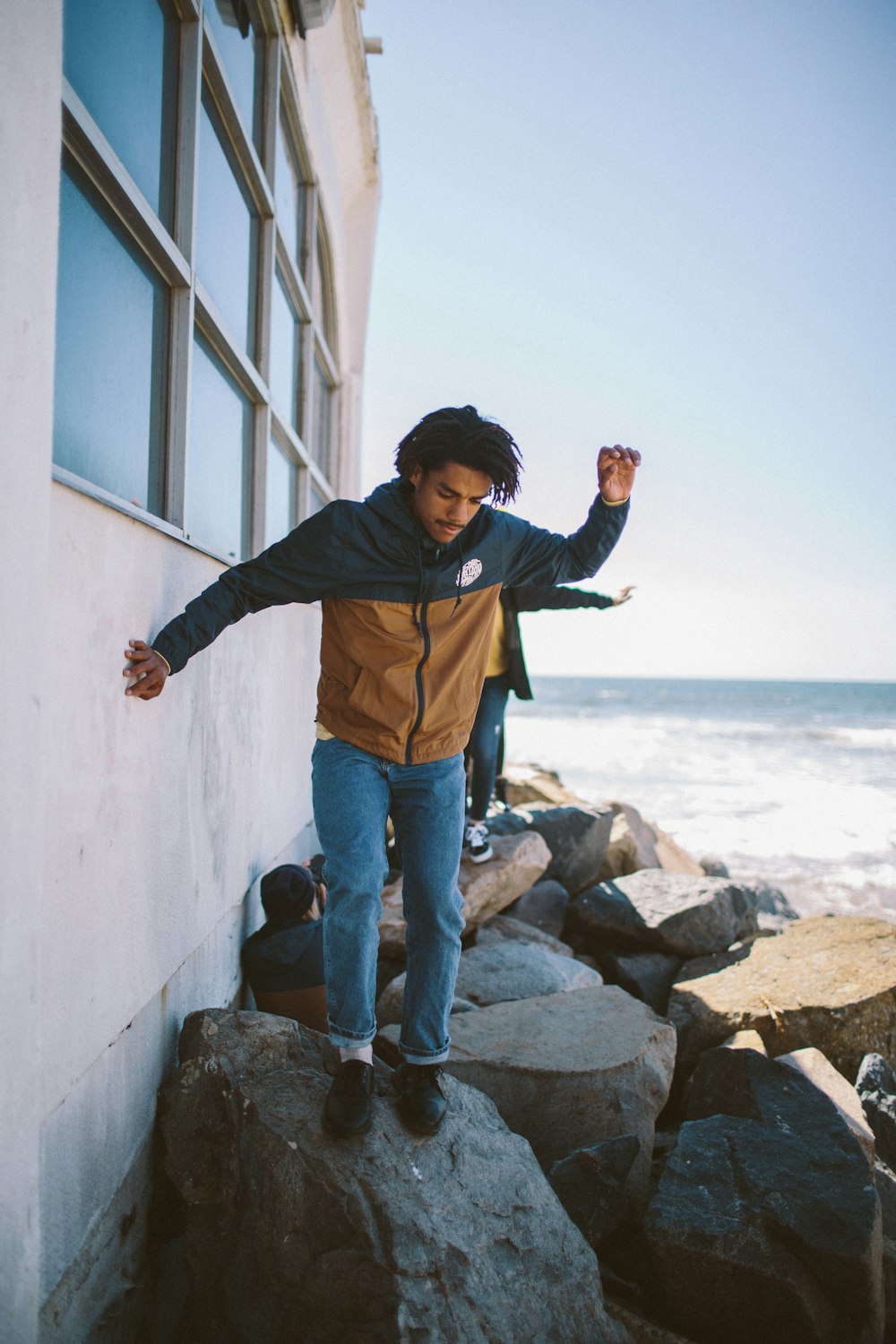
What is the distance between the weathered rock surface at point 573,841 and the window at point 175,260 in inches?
125

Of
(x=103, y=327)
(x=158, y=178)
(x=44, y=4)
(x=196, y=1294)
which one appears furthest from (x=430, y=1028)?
(x=158, y=178)

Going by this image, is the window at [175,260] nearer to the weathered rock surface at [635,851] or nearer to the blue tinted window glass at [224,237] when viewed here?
the blue tinted window glass at [224,237]

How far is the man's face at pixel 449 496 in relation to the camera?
238 cm

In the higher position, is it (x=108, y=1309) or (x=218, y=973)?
(x=218, y=973)

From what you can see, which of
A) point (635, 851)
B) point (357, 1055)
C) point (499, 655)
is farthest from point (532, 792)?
point (357, 1055)

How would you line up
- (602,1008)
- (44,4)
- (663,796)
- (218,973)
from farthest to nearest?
(663,796) → (602,1008) → (218,973) → (44,4)

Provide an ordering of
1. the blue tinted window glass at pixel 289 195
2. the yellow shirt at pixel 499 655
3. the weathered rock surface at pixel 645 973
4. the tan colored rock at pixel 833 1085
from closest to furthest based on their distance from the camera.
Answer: the tan colored rock at pixel 833 1085 < the blue tinted window glass at pixel 289 195 < the weathered rock surface at pixel 645 973 < the yellow shirt at pixel 499 655

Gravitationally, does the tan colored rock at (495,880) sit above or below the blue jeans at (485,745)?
below

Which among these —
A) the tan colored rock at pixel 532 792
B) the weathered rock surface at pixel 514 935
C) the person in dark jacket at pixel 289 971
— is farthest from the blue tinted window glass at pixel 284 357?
the tan colored rock at pixel 532 792

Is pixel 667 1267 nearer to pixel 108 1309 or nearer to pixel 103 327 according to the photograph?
pixel 108 1309

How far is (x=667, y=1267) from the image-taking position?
2348mm

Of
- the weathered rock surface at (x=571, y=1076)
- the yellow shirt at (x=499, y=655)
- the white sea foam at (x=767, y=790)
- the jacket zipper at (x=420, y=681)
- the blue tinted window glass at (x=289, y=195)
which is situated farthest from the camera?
the white sea foam at (x=767, y=790)

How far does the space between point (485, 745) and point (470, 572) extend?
2.94m

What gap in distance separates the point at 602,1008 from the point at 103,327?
3120 millimetres
